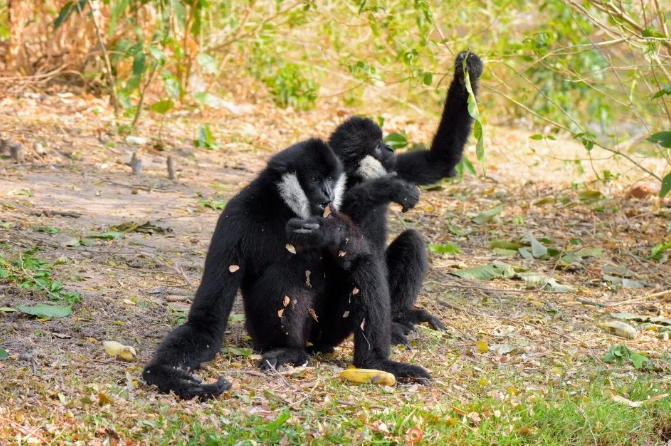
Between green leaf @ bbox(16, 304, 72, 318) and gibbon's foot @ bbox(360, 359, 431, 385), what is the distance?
1973mm

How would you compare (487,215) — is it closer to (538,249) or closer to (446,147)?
(538,249)

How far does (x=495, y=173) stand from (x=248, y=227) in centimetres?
721

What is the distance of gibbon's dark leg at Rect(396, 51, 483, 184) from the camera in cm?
621

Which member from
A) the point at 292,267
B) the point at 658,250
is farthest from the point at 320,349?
the point at 658,250

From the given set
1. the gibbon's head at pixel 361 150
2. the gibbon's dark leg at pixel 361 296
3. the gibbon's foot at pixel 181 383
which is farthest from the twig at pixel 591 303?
the gibbon's foot at pixel 181 383

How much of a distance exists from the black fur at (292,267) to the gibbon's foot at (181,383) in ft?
1.25

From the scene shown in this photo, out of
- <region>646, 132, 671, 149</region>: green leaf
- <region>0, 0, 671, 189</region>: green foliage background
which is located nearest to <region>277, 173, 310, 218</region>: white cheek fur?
<region>646, 132, 671, 149</region>: green leaf

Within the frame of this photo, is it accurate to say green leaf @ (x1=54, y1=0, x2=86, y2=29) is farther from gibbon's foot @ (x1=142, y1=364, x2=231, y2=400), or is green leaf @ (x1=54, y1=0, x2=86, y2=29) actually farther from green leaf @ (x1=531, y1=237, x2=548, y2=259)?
gibbon's foot @ (x1=142, y1=364, x2=231, y2=400)

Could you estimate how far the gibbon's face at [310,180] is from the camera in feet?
16.3

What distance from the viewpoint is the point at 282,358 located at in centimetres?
489

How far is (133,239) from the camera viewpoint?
23.6 feet

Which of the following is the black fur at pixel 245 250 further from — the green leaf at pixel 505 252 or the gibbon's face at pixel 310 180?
the green leaf at pixel 505 252

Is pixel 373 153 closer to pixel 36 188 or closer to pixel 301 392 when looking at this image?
pixel 301 392

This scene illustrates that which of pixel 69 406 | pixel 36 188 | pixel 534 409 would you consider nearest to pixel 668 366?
pixel 534 409
